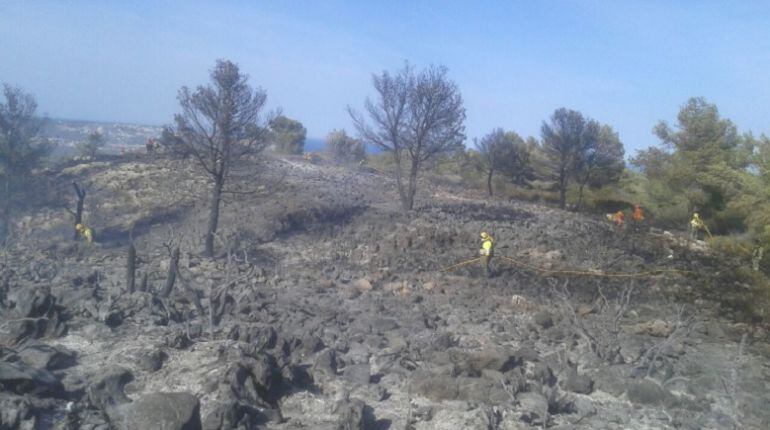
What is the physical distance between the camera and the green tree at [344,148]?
36.1m

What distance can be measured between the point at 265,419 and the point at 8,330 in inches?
173

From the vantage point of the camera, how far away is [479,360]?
7371mm

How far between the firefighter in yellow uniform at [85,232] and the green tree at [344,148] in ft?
72.3

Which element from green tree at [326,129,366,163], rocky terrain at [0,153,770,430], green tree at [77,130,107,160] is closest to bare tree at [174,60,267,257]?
rocky terrain at [0,153,770,430]

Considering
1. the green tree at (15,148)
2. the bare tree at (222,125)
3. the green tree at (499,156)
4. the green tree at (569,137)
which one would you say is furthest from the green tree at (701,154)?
the green tree at (15,148)

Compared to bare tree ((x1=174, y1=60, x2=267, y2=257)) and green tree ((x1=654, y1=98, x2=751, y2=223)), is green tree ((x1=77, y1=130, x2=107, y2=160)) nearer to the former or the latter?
bare tree ((x1=174, y1=60, x2=267, y2=257))

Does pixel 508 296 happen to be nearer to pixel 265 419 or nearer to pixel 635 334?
pixel 635 334

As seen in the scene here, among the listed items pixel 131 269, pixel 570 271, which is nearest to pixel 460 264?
pixel 570 271

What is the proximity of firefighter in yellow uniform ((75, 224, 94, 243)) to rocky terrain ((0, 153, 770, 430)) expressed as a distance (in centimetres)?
42

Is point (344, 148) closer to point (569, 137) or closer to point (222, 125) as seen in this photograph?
point (569, 137)

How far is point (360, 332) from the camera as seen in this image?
8781 millimetres

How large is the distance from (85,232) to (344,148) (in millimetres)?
23785

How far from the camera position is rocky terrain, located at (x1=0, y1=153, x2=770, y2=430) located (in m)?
6.25

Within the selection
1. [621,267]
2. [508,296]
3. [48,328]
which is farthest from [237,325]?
[621,267]
